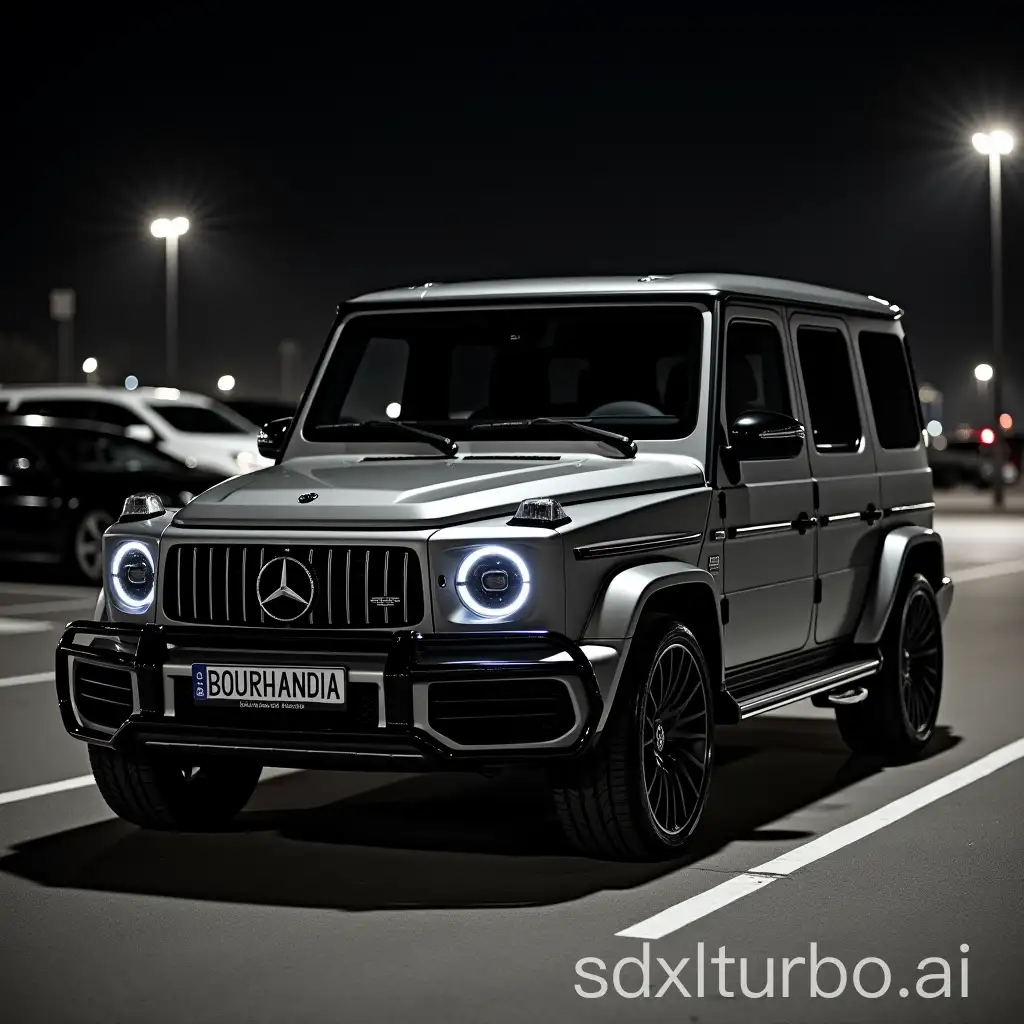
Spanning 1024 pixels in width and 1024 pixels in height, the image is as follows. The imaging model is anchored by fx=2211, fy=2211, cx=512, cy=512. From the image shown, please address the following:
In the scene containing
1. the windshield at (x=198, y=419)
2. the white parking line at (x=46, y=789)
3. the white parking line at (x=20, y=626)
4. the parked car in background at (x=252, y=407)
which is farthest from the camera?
the parked car in background at (x=252, y=407)

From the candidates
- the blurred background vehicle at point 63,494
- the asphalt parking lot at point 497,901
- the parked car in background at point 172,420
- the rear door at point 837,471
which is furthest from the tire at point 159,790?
the parked car in background at point 172,420

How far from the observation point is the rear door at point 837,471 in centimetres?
899

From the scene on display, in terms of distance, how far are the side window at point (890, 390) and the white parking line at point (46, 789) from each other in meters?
3.75

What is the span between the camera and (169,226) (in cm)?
5147

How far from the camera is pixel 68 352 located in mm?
71250

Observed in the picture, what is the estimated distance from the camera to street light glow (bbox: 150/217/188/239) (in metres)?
51.4

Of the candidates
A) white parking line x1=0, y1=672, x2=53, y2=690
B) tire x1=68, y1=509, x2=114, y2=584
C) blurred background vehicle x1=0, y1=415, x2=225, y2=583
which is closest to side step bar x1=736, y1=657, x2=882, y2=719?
white parking line x1=0, y1=672, x2=53, y2=690

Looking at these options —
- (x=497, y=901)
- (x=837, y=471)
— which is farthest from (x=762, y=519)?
(x=497, y=901)

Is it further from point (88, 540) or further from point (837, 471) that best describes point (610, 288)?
point (88, 540)

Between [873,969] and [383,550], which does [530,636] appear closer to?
[383,550]

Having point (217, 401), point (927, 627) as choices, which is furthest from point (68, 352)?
point (927, 627)

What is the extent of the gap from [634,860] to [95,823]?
2147 mm

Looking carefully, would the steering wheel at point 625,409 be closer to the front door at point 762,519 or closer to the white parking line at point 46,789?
the front door at point 762,519

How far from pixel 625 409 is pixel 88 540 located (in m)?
12.8
